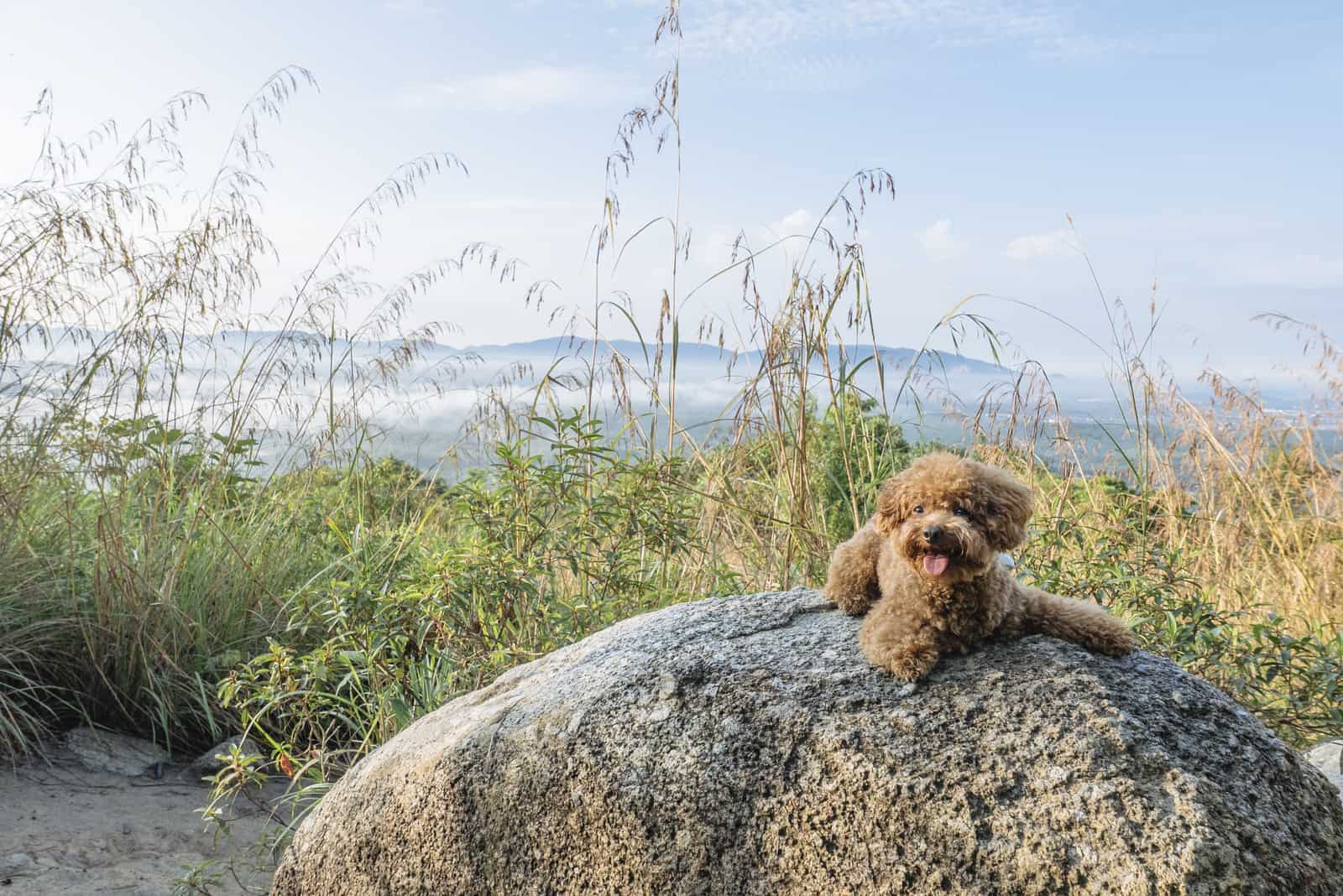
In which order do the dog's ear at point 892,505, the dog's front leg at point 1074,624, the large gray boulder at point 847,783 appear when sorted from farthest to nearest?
the dog's front leg at point 1074,624, the dog's ear at point 892,505, the large gray boulder at point 847,783

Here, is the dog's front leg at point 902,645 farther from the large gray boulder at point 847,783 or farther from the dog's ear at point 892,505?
the dog's ear at point 892,505

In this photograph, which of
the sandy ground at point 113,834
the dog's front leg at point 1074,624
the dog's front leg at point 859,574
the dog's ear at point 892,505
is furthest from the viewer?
the sandy ground at point 113,834

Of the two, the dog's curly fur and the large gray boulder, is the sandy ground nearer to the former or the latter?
the large gray boulder

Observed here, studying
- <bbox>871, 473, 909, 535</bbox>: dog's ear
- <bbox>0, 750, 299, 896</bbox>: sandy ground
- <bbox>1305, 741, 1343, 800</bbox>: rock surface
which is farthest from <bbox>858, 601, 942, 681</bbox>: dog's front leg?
<bbox>0, 750, 299, 896</bbox>: sandy ground

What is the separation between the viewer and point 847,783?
2.22 meters

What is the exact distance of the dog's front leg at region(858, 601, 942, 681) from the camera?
2.34m

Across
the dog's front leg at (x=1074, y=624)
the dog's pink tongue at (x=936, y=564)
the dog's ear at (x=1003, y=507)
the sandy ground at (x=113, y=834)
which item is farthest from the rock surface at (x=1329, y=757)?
the sandy ground at (x=113, y=834)

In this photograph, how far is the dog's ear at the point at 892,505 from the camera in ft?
7.37

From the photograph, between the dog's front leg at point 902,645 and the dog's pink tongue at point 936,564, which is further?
the dog's front leg at point 902,645

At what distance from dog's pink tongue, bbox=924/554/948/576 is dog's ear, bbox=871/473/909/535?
0.12 metres

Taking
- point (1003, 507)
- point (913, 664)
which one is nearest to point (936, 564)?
point (1003, 507)

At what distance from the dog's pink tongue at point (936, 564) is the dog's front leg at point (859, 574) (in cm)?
49

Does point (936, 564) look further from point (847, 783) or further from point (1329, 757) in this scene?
point (1329, 757)

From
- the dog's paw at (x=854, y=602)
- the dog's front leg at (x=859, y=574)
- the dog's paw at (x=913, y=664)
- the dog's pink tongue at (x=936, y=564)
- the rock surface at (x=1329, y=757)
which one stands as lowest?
the rock surface at (x=1329, y=757)
